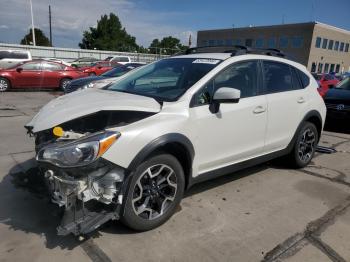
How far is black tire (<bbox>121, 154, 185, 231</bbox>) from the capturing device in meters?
2.88

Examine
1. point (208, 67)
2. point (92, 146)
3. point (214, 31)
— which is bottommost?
point (92, 146)

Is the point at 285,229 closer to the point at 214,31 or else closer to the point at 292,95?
the point at 292,95

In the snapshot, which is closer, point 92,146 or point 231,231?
point 92,146

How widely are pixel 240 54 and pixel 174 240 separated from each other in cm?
239

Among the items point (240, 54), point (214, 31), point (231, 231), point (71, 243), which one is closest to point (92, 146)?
point (71, 243)

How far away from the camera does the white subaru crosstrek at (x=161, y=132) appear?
8.78 feet

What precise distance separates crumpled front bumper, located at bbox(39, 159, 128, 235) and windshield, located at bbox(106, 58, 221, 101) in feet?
3.43

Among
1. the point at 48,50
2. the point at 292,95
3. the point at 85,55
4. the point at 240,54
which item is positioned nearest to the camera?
the point at 240,54

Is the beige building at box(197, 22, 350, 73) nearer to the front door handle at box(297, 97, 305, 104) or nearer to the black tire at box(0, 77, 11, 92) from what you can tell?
the black tire at box(0, 77, 11, 92)

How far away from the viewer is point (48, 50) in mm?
33844

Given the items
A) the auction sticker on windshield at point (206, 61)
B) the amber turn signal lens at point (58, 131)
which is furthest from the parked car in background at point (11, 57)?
the amber turn signal lens at point (58, 131)

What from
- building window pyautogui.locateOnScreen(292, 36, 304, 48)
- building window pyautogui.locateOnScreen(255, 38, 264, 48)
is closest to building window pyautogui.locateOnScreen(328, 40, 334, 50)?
building window pyautogui.locateOnScreen(292, 36, 304, 48)

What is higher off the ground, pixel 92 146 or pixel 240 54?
pixel 240 54

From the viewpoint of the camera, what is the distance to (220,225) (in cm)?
332
